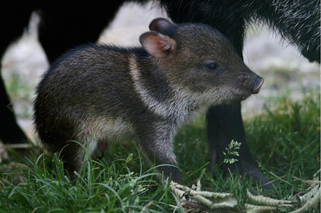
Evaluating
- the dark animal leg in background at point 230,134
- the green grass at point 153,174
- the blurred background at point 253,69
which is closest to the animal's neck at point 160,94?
the green grass at point 153,174

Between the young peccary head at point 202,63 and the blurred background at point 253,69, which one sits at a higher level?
the young peccary head at point 202,63

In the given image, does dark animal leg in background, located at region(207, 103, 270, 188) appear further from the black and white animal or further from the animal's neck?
the animal's neck

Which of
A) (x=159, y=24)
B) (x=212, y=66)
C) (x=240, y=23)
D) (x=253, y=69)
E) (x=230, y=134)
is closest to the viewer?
(x=212, y=66)

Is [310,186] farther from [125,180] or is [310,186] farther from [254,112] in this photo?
[254,112]

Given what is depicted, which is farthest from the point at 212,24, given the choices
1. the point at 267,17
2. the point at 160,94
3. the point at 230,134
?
the point at 230,134

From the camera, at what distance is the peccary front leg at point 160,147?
300 cm

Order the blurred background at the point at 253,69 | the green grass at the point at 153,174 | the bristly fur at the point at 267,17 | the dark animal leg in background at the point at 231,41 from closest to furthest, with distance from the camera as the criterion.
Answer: the green grass at the point at 153,174
the bristly fur at the point at 267,17
the dark animal leg in background at the point at 231,41
the blurred background at the point at 253,69

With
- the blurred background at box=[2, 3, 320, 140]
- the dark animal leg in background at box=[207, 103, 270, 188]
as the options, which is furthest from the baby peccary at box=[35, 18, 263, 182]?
the blurred background at box=[2, 3, 320, 140]

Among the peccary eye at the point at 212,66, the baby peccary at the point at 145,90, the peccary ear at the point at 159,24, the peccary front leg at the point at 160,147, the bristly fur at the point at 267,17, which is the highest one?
the bristly fur at the point at 267,17

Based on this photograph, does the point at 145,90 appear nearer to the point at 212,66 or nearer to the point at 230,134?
the point at 212,66

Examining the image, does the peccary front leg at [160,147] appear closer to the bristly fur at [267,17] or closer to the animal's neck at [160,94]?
the animal's neck at [160,94]

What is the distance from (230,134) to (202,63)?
64cm

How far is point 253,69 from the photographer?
6.21 metres

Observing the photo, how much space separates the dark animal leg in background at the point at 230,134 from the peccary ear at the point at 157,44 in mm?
595
